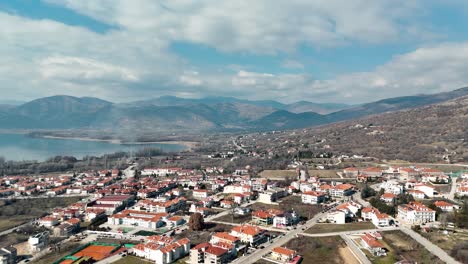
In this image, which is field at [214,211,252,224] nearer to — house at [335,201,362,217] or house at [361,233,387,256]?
house at [335,201,362,217]

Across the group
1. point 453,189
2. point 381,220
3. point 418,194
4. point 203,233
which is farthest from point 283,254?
point 453,189

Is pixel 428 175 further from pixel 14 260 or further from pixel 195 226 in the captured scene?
pixel 14 260

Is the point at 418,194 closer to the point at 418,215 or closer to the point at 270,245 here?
the point at 418,215

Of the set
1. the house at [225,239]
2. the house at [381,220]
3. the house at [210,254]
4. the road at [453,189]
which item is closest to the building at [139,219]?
the house at [225,239]

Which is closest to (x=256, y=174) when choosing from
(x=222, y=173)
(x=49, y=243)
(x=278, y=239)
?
(x=222, y=173)

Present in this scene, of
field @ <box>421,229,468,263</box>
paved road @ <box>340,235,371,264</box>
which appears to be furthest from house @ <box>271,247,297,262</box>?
field @ <box>421,229,468,263</box>

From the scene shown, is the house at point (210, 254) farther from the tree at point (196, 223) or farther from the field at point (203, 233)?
the tree at point (196, 223)

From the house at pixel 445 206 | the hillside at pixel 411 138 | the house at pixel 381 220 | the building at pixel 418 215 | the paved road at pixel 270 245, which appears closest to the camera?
the paved road at pixel 270 245
